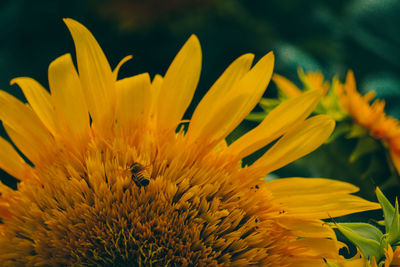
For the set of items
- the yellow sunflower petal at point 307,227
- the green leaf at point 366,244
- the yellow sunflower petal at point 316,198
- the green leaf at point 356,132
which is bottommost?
the green leaf at point 366,244

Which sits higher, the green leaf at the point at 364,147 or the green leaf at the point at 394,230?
the green leaf at the point at 364,147

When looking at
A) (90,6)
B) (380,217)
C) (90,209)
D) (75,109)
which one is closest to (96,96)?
(75,109)

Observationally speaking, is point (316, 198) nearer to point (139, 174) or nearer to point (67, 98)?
point (139, 174)

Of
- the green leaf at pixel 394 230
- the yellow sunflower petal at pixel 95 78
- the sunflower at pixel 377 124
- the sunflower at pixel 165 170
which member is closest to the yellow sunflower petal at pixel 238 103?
the sunflower at pixel 165 170

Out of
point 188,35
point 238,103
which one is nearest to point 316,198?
point 238,103

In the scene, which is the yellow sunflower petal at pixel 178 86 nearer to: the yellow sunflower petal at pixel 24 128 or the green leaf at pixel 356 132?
the yellow sunflower petal at pixel 24 128

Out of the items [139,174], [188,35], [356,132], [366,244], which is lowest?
[366,244]
